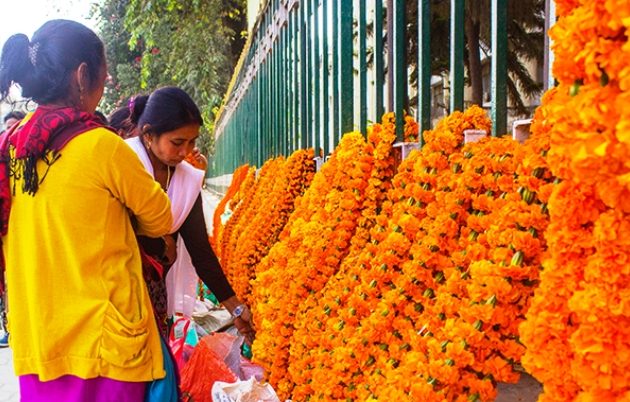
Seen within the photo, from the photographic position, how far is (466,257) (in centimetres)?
181

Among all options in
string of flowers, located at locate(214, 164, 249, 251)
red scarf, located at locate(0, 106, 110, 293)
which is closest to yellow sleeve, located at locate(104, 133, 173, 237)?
red scarf, located at locate(0, 106, 110, 293)

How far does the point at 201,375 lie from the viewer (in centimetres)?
300

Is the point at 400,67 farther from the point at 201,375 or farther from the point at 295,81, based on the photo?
the point at 295,81

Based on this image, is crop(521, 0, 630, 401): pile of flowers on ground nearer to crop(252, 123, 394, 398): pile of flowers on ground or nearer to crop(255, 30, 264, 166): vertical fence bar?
crop(252, 123, 394, 398): pile of flowers on ground

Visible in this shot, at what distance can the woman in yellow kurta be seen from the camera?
70.2 inches

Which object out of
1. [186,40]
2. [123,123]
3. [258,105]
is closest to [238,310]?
[123,123]

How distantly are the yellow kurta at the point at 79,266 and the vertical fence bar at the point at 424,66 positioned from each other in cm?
123

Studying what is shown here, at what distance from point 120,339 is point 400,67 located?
1.78m

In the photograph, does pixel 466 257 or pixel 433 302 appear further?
pixel 433 302

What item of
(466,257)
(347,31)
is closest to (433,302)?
(466,257)

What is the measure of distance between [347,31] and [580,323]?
2.92 metres

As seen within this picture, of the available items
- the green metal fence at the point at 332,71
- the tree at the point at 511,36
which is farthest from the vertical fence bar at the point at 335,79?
the tree at the point at 511,36

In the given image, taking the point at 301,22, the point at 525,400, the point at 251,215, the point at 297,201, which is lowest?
the point at 525,400

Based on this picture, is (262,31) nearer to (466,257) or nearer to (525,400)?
(525,400)
